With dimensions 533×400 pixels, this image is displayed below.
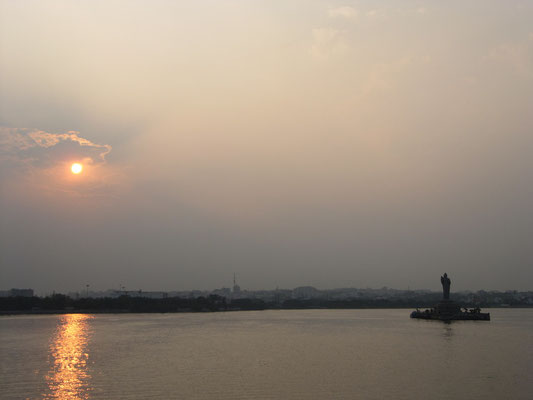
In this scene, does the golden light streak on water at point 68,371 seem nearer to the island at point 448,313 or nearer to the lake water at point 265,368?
the lake water at point 265,368

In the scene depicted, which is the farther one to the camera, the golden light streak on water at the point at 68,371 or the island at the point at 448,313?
the island at the point at 448,313

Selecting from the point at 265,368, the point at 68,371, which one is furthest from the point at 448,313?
the point at 68,371

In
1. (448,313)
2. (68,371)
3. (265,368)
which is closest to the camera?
(68,371)

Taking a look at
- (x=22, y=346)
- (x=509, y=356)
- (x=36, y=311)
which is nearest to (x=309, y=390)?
(x=509, y=356)

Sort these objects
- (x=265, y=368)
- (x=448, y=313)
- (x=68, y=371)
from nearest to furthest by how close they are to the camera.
Result: (x=68, y=371), (x=265, y=368), (x=448, y=313)

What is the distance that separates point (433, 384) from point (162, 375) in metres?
13.5

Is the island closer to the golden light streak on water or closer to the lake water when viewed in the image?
the lake water

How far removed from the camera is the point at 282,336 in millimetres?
56906

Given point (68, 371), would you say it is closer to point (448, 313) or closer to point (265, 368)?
point (265, 368)

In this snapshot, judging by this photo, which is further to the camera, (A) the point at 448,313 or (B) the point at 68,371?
(A) the point at 448,313

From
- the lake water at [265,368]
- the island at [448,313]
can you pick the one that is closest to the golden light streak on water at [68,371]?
the lake water at [265,368]

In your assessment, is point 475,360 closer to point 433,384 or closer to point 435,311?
point 433,384

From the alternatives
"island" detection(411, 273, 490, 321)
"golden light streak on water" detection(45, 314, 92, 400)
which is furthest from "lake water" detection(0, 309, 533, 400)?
"island" detection(411, 273, 490, 321)

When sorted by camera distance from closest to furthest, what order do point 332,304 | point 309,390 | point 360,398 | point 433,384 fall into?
point 360,398 → point 309,390 → point 433,384 → point 332,304
